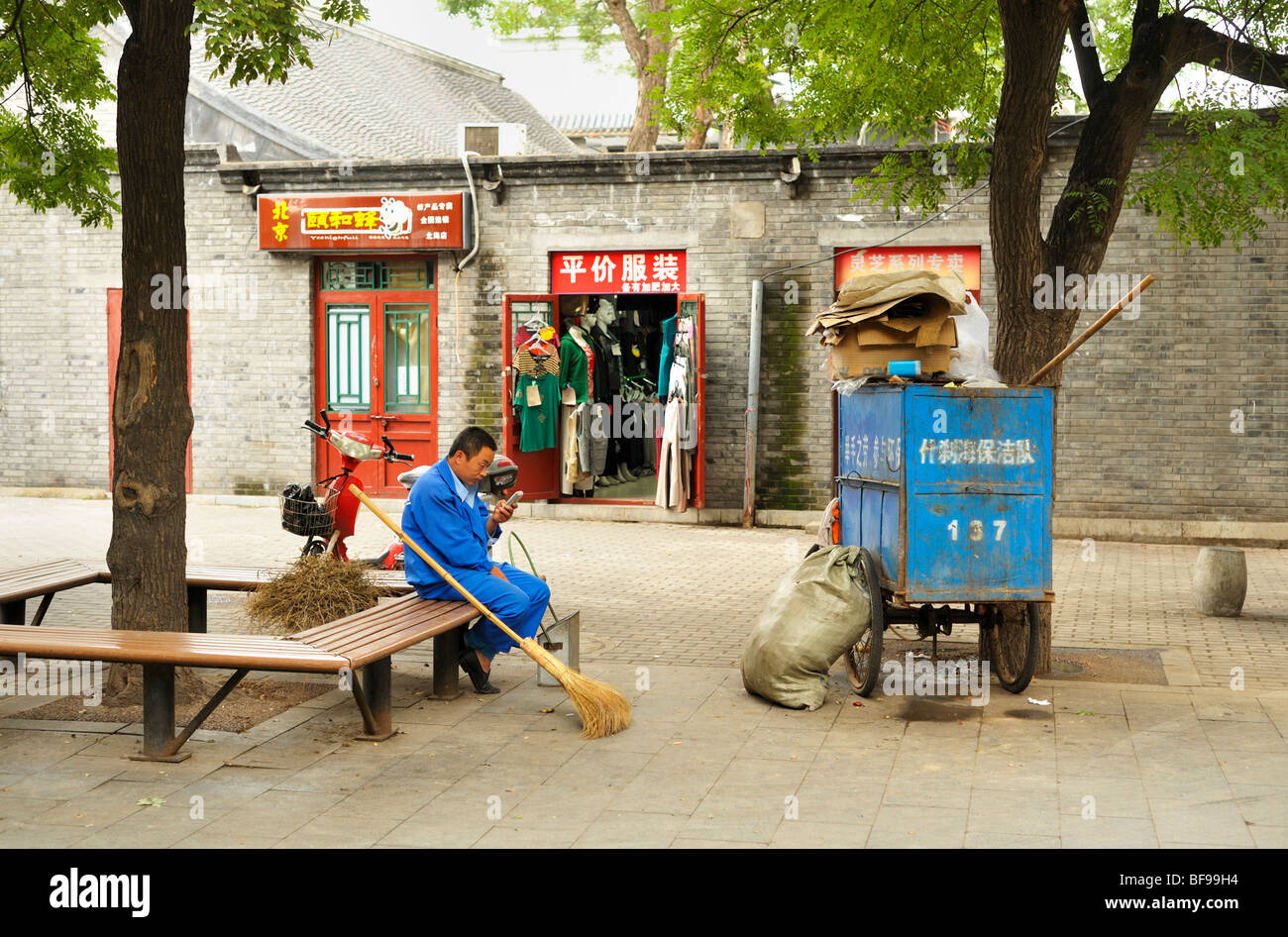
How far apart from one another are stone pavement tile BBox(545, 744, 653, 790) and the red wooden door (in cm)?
923

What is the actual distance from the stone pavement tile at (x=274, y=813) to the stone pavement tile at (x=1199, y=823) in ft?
10.6

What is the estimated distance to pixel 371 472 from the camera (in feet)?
53.6

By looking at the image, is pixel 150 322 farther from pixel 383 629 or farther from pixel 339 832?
pixel 339 832

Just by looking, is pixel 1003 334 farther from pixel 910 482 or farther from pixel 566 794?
pixel 566 794

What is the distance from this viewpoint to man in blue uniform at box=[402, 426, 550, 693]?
6879mm

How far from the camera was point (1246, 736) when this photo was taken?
628 cm

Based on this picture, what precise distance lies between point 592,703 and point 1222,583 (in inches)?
227

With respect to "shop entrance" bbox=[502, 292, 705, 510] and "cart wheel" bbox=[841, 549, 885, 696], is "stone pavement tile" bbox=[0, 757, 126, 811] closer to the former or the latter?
"cart wheel" bbox=[841, 549, 885, 696]

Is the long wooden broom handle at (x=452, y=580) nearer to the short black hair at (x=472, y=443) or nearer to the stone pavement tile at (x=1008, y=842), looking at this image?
the short black hair at (x=472, y=443)

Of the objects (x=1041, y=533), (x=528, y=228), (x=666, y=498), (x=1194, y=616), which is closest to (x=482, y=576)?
(x=1041, y=533)

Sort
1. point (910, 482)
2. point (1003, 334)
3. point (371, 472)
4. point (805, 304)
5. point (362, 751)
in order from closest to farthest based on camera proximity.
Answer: point (362, 751)
point (910, 482)
point (1003, 334)
point (805, 304)
point (371, 472)

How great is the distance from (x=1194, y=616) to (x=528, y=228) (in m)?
8.95

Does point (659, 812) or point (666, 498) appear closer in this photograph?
point (659, 812)

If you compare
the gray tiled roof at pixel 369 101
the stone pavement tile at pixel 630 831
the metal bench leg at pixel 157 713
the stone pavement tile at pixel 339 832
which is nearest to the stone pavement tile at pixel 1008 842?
the stone pavement tile at pixel 630 831
